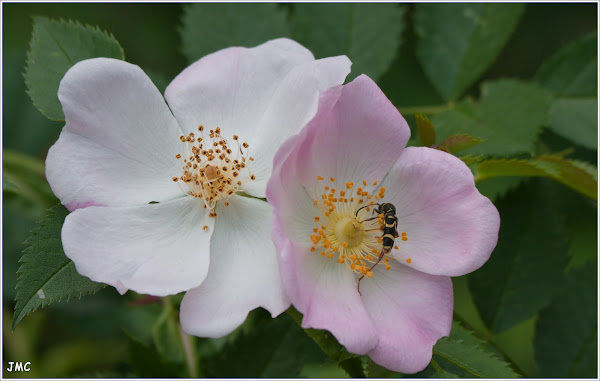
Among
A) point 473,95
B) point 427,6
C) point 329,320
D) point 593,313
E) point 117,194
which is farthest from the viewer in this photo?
point 473,95

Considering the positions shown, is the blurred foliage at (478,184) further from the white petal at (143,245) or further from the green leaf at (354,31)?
the white petal at (143,245)

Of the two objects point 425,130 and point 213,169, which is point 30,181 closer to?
point 213,169

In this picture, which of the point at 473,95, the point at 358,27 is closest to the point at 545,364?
the point at 473,95

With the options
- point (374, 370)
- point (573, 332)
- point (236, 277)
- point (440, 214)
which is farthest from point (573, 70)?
point (236, 277)

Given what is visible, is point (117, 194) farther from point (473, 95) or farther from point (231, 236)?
point (473, 95)

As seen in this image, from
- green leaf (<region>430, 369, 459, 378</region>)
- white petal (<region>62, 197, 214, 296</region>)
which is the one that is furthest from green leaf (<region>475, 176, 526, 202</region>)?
white petal (<region>62, 197, 214, 296</region>)
